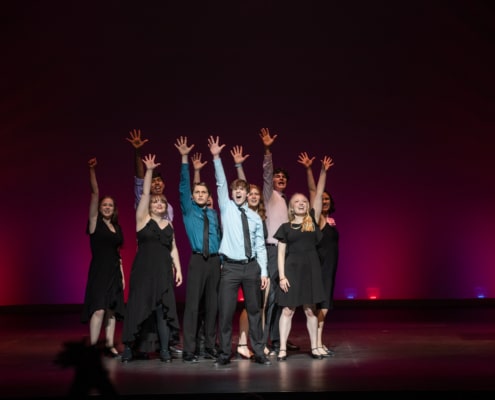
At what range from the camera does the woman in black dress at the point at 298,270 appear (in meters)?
5.41

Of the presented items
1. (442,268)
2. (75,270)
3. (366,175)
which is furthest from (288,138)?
(75,270)

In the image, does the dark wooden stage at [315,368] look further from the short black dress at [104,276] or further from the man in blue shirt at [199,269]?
the short black dress at [104,276]

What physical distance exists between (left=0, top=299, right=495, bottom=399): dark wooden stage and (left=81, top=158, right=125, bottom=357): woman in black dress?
35 centimetres

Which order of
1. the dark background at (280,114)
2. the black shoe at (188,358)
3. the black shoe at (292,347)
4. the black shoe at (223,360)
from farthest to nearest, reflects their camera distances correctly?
1. the dark background at (280,114)
2. the black shoe at (292,347)
3. the black shoe at (188,358)
4. the black shoe at (223,360)

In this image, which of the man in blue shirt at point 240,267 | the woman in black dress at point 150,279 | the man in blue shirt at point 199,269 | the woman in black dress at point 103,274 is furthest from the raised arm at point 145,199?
the man in blue shirt at point 240,267

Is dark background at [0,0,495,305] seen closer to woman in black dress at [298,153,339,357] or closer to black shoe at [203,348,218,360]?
woman in black dress at [298,153,339,357]

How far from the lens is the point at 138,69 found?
8.78 metres

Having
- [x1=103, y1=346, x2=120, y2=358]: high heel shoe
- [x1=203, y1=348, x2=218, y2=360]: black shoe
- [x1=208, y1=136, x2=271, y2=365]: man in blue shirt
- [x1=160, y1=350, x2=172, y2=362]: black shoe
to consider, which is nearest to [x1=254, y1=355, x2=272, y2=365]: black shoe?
[x1=208, y1=136, x2=271, y2=365]: man in blue shirt

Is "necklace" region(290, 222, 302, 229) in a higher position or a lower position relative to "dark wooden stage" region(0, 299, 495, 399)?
higher

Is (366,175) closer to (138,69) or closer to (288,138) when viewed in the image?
(288,138)

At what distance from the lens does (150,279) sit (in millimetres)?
5473

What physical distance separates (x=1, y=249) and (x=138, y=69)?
267 centimetres

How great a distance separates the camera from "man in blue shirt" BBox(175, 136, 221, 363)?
5383 mm

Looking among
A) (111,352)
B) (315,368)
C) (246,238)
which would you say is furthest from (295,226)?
(111,352)
